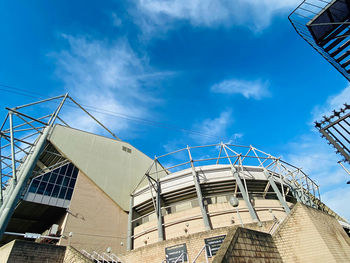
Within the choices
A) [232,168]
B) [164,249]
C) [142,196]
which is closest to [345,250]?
[164,249]

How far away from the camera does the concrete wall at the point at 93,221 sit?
1684cm

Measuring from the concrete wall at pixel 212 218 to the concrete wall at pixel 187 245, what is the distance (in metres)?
3.26

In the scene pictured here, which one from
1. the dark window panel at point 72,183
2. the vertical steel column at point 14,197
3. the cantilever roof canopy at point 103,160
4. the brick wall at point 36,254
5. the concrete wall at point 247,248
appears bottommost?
the concrete wall at point 247,248

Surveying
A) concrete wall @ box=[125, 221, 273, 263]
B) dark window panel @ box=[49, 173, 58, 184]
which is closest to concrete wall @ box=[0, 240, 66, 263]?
concrete wall @ box=[125, 221, 273, 263]

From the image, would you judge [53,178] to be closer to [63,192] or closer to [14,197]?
[63,192]

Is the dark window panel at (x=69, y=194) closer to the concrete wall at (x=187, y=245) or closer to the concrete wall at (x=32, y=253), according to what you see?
the concrete wall at (x=32, y=253)

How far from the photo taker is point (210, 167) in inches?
824

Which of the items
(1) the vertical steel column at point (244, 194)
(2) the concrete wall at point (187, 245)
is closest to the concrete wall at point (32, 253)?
(2) the concrete wall at point (187, 245)

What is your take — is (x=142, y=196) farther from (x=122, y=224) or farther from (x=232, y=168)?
(x=232, y=168)

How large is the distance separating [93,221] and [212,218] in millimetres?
11168

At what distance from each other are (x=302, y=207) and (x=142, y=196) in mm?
16829

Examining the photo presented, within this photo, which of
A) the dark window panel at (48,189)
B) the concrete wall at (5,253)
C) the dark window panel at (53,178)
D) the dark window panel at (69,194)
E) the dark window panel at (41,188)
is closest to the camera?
A: the concrete wall at (5,253)

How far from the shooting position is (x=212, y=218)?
17.6 metres

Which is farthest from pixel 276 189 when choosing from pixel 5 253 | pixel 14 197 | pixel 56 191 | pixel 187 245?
pixel 56 191
